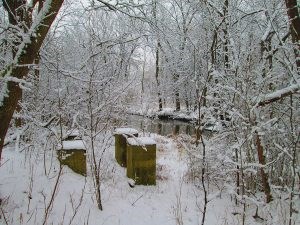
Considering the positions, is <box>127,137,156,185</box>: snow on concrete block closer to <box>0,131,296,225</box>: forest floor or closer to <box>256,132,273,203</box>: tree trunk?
<box>0,131,296,225</box>: forest floor

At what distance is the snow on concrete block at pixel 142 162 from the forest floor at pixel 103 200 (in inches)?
6.7

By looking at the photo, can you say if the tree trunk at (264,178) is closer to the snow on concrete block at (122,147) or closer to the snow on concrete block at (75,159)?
the snow on concrete block at (75,159)

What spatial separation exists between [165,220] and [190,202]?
89 cm

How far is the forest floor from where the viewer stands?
4.65 meters

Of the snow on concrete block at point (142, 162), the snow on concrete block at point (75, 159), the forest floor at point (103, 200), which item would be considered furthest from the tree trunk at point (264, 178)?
the snow on concrete block at point (75, 159)

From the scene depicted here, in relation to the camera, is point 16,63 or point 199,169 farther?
point 199,169

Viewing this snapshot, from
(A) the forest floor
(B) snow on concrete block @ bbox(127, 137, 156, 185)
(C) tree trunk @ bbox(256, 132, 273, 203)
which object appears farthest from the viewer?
(B) snow on concrete block @ bbox(127, 137, 156, 185)

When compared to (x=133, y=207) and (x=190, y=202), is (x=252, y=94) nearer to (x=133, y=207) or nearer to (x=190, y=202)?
(x=190, y=202)

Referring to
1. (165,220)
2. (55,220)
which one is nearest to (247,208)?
(165,220)

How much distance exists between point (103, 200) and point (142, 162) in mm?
1292

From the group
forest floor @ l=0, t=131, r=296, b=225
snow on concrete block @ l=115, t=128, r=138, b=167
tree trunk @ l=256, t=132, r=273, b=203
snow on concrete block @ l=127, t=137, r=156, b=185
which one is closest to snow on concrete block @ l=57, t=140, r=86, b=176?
forest floor @ l=0, t=131, r=296, b=225

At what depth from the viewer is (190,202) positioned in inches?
229

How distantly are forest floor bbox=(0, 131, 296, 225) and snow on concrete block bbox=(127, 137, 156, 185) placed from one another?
0.17 meters

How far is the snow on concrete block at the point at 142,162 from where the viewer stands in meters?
6.43
